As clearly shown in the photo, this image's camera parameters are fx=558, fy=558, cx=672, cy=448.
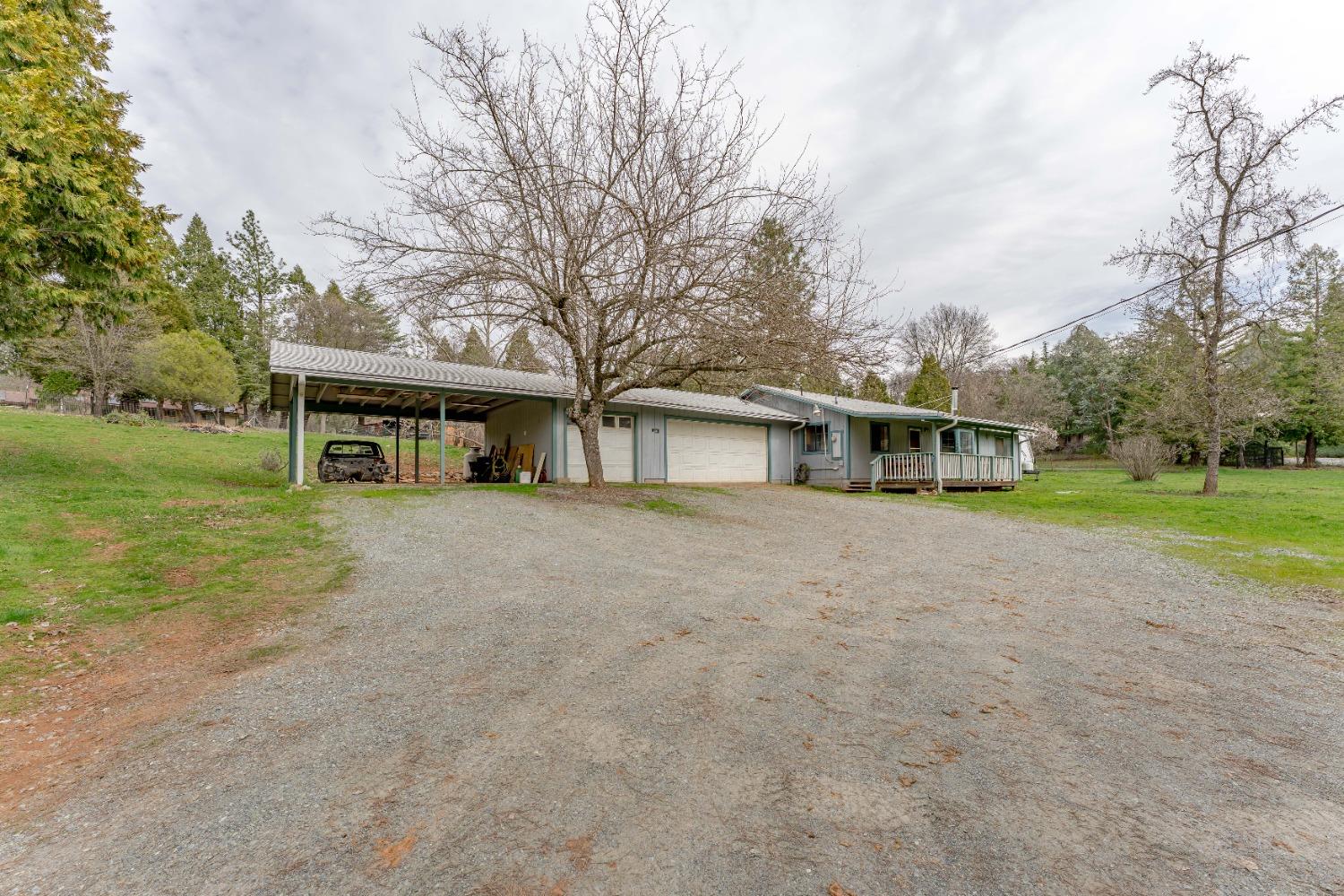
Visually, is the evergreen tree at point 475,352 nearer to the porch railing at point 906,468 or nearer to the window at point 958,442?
the porch railing at point 906,468

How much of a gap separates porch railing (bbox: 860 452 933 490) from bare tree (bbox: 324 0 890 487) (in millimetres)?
9370

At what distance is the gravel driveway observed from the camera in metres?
1.89

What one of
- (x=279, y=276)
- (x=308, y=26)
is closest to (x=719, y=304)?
(x=308, y=26)

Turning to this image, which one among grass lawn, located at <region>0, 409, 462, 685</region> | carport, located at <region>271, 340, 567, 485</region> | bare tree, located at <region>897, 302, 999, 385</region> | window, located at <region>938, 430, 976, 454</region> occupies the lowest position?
grass lawn, located at <region>0, 409, 462, 685</region>

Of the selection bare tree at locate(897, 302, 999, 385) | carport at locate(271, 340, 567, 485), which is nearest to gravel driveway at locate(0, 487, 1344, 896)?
carport at locate(271, 340, 567, 485)

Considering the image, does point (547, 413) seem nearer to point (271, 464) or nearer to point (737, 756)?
point (271, 464)

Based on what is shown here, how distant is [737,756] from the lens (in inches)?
103

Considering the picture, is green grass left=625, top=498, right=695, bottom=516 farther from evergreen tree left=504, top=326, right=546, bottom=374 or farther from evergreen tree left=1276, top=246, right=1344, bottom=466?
evergreen tree left=1276, top=246, right=1344, bottom=466

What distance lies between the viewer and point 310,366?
11.9 metres

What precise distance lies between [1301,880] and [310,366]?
14426 mm

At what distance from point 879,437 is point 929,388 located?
570 inches

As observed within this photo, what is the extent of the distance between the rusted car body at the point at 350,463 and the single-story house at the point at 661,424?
121cm

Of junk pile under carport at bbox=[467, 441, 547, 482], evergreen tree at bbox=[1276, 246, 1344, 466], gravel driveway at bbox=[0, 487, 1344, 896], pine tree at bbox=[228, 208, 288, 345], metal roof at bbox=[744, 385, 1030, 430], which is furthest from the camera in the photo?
pine tree at bbox=[228, 208, 288, 345]

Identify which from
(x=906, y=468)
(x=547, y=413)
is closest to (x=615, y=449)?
(x=547, y=413)
